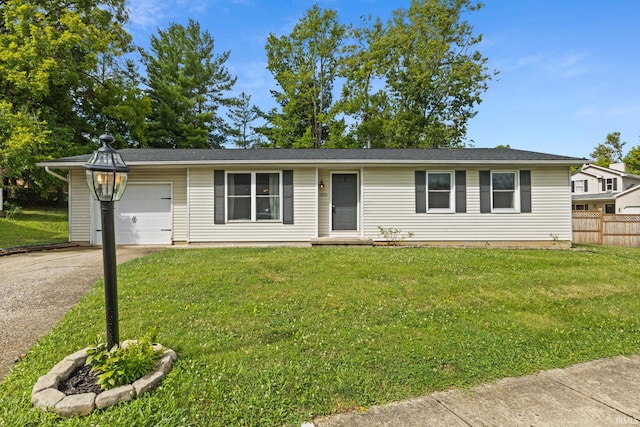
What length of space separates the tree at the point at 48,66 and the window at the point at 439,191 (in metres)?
12.6

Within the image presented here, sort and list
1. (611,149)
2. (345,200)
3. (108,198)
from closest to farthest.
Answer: (108,198) < (345,200) < (611,149)

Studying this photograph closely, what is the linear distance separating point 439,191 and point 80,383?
921cm

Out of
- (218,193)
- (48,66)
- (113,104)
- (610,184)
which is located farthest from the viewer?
(610,184)

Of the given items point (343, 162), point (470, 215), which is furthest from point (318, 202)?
point (470, 215)

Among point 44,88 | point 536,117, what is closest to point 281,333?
point 44,88

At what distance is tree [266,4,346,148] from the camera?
76.6ft

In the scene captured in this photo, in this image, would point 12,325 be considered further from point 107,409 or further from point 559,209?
point 559,209

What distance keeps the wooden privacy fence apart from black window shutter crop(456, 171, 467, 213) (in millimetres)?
8112

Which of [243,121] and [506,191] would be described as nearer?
[506,191]

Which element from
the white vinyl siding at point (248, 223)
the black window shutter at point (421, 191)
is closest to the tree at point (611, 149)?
the black window shutter at point (421, 191)

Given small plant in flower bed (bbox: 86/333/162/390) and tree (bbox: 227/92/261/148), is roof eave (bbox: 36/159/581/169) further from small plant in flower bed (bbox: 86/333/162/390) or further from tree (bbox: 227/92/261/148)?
tree (bbox: 227/92/261/148)

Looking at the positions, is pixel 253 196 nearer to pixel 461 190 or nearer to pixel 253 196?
pixel 253 196

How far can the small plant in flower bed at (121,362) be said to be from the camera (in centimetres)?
225

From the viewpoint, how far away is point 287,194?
30.5 feet
